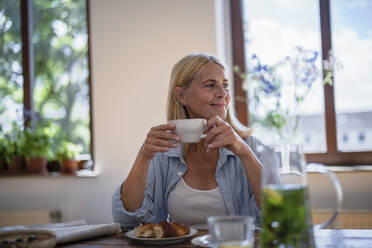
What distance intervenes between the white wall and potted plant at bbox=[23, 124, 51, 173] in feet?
0.94

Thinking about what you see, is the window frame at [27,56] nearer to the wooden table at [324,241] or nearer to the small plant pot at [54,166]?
the small plant pot at [54,166]

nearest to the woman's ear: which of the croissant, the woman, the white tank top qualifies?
the woman

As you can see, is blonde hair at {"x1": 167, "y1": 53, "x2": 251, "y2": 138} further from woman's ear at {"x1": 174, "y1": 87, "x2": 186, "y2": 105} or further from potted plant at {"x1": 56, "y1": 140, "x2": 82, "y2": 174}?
potted plant at {"x1": 56, "y1": 140, "x2": 82, "y2": 174}

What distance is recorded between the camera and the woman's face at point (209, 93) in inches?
67.3

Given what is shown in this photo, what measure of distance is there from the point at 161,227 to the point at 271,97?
1.87m

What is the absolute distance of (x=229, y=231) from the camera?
724 mm

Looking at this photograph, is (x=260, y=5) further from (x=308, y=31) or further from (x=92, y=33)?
(x=92, y=33)

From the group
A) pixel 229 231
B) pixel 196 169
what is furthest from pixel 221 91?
pixel 229 231

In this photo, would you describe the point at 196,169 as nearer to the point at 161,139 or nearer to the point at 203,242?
the point at 161,139

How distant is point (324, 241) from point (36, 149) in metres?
2.91

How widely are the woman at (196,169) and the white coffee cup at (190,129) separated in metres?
0.10

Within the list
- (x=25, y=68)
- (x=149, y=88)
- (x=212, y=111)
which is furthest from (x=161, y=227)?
(x=25, y=68)

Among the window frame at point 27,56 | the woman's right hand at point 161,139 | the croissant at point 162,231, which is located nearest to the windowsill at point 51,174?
the window frame at point 27,56

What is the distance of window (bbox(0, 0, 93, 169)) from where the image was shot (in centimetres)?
365
